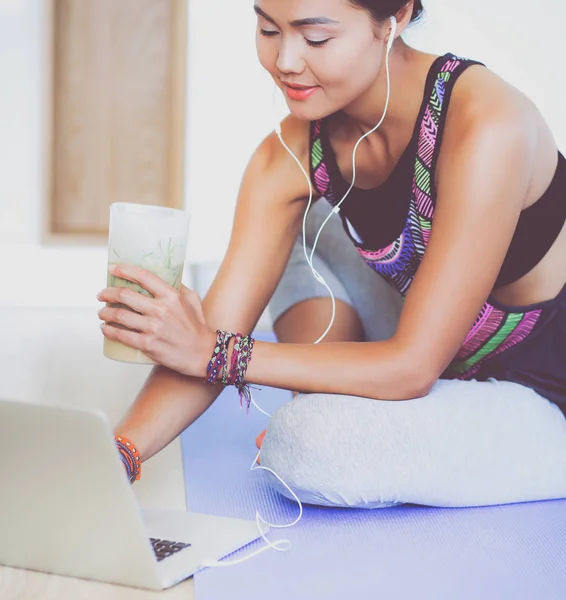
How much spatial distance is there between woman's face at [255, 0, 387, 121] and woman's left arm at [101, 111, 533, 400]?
198mm

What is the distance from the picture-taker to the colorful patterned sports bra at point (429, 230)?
1.61 meters

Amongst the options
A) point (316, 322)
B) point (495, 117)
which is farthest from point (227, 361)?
point (316, 322)

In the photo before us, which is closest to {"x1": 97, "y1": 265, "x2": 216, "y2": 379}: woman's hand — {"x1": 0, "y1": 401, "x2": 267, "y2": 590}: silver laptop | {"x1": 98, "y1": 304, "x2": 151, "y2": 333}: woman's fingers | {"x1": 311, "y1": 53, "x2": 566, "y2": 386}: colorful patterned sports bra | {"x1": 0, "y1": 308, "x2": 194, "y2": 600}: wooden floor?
{"x1": 98, "y1": 304, "x2": 151, "y2": 333}: woman's fingers

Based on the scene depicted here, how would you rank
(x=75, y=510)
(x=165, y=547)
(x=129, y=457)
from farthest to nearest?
1. (x=129, y=457)
2. (x=165, y=547)
3. (x=75, y=510)

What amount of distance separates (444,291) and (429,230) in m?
0.23

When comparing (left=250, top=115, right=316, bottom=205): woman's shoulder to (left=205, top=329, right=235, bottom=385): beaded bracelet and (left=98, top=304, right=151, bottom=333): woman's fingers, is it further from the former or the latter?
(left=98, top=304, right=151, bottom=333): woman's fingers

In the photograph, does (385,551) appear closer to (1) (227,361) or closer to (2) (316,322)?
(1) (227,361)

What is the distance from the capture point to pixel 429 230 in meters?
1.68

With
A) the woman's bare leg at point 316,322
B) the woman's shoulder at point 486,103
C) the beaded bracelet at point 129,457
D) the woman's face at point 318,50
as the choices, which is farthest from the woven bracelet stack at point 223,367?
the woman's bare leg at point 316,322

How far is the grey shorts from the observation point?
2.22 metres

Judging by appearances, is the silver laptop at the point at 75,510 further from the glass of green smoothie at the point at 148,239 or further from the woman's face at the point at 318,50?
the woman's face at the point at 318,50

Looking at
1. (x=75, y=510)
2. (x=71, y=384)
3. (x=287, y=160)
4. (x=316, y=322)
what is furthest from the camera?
(x=71, y=384)

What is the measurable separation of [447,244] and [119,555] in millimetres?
693

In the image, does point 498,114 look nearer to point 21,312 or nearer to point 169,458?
point 169,458
